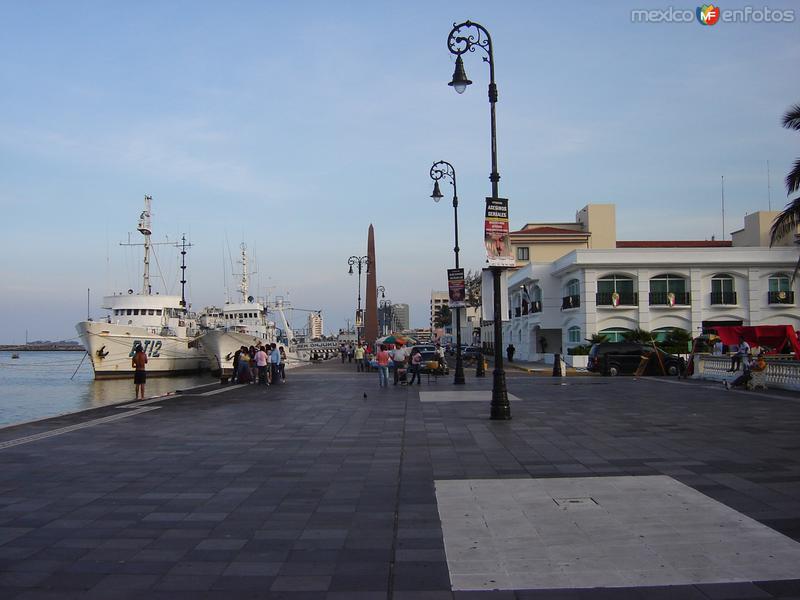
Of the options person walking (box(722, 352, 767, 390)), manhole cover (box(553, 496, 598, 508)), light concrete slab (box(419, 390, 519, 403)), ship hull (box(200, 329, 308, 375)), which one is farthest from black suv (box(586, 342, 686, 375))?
manhole cover (box(553, 496, 598, 508))

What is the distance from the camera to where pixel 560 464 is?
30.9 ft

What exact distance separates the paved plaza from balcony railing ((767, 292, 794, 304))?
34116mm

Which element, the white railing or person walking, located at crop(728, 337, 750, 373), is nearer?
the white railing

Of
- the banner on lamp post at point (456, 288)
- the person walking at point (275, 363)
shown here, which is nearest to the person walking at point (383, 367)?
the banner on lamp post at point (456, 288)

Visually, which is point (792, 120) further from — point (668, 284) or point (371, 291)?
point (371, 291)

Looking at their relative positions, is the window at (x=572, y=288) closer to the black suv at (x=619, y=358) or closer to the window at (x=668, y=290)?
the window at (x=668, y=290)

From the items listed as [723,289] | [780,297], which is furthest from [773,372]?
[780,297]

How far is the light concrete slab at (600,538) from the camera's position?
5.07 meters

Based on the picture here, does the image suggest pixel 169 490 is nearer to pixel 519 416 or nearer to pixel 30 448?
pixel 30 448

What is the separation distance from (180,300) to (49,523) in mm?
58331

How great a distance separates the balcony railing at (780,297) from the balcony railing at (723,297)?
2.28 m

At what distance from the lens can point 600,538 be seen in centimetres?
599

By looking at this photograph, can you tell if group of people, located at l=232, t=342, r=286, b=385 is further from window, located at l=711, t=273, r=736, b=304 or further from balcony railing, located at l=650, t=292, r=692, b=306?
window, located at l=711, t=273, r=736, b=304

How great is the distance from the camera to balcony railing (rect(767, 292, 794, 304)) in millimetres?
44300
